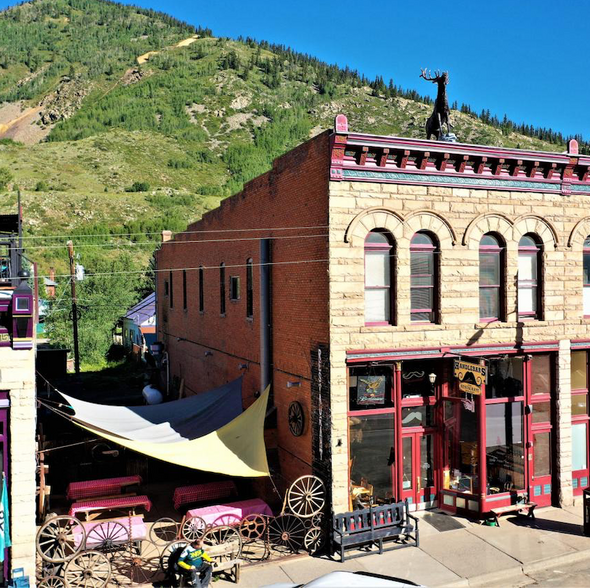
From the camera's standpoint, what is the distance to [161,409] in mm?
19031

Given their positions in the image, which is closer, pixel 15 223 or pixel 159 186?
pixel 15 223

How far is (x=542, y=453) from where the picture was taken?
53.0 ft

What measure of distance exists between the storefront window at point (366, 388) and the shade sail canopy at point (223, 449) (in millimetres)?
2592

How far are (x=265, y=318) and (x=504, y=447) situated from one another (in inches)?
293

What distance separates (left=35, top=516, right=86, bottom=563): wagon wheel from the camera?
448 inches

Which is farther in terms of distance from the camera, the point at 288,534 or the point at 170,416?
the point at 170,416

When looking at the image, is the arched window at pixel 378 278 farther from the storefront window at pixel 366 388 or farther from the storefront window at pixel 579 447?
the storefront window at pixel 579 447

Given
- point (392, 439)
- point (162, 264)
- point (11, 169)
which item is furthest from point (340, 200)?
point (11, 169)

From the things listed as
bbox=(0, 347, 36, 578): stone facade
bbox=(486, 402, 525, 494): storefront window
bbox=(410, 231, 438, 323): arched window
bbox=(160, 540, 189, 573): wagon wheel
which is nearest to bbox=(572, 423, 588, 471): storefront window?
bbox=(486, 402, 525, 494): storefront window

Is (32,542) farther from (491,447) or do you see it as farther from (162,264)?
(162,264)

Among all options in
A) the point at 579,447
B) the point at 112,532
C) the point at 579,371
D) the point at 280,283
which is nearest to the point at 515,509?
the point at 579,447

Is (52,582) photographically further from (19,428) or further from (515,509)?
(515,509)

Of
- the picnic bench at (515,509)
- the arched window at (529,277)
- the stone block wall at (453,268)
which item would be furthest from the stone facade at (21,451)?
the arched window at (529,277)

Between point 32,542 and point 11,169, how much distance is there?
364 feet
